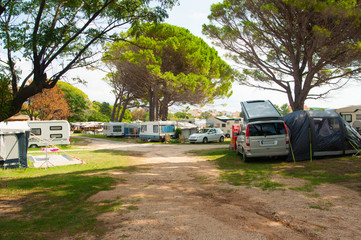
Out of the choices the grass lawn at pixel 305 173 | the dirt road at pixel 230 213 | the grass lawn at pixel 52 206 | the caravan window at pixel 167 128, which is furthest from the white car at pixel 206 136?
the dirt road at pixel 230 213

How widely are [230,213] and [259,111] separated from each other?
7.07 meters

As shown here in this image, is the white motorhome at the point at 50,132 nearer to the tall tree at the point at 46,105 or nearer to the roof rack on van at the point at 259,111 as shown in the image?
the tall tree at the point at 46,105

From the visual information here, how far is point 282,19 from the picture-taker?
14.5 metres

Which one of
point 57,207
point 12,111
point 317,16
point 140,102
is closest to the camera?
point 57,207

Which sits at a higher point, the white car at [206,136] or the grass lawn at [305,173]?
the white car at [206,136]

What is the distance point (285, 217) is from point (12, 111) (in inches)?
247

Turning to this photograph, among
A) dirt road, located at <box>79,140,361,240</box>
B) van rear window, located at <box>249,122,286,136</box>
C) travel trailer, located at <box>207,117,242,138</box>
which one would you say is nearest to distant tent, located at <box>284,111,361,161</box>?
van rear window, located at <box>249,122,286,136</box>

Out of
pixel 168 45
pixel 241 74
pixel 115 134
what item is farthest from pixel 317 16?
pixel 115 134

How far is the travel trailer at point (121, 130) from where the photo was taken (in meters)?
31.8

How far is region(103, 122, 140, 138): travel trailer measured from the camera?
31.8m

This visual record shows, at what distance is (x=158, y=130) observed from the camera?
24672 mm

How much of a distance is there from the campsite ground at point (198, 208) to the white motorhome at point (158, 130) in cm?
1717

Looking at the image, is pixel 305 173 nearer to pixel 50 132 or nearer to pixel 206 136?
pixel 206 136

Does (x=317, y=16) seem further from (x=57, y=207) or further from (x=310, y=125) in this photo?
(x=57, y=207)
